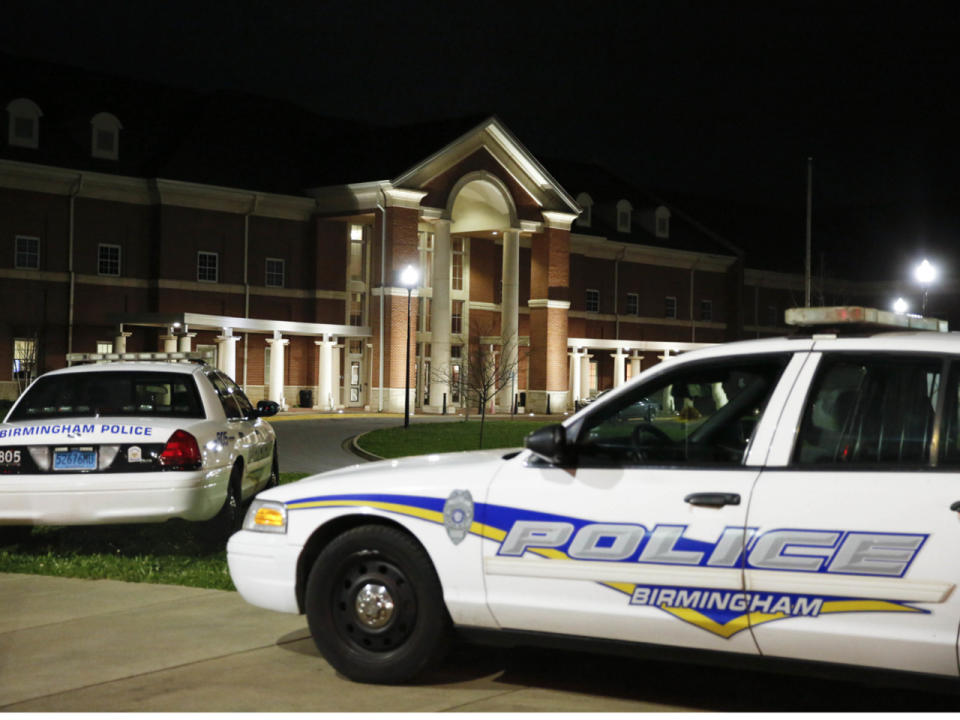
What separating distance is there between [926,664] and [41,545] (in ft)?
28.7

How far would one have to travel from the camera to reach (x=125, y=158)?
46.6m

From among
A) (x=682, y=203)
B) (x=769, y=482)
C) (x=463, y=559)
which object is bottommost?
(x=463, y=559)

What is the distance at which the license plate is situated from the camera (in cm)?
1033

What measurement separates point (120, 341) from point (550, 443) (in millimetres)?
39216

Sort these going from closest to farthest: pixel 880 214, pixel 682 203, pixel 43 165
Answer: pixel 43 165, pixel 682 203, pixel 880 214

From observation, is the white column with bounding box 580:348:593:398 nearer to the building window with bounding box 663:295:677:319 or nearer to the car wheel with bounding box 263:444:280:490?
the building window with bounding box 663:295:677:319

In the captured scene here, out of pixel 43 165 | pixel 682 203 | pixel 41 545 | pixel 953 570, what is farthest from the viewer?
pixel 682 203

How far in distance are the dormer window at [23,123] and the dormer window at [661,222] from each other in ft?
106

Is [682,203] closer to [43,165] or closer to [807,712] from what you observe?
[43,165]

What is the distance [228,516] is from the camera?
11.4 m

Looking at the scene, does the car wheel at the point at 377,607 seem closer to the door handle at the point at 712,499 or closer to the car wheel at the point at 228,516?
the door handle at the point at 712,499

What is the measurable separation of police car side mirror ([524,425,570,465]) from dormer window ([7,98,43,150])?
4178 cm

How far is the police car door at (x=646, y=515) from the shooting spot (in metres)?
5.68

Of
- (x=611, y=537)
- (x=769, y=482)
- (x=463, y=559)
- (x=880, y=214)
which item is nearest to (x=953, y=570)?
(x=769, y=482)
